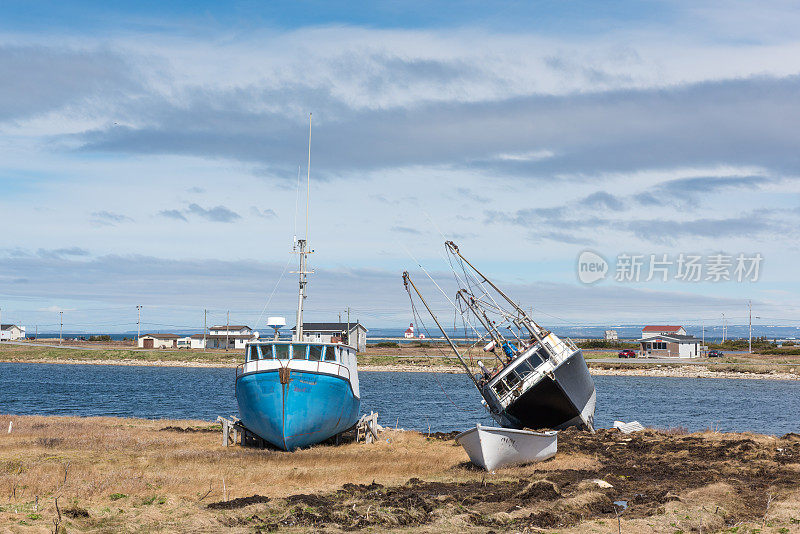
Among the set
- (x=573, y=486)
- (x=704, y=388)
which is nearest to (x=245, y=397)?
(x=573, y=486)

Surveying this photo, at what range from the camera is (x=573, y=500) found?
21203 millimetres

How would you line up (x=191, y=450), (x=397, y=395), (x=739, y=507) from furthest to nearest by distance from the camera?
1. (x=397, y=395)
2. (x=191, y=450)
3. (x=739, y=507)

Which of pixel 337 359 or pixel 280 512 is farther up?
pixel 337 359

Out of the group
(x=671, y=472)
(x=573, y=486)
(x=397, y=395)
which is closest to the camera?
(x=573, y=486)

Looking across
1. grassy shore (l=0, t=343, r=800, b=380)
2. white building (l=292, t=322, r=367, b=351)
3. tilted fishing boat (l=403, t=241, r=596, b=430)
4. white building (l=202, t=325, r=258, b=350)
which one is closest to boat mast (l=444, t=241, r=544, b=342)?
tilted fishing boat (l=403, t=241, r=596, b=430)

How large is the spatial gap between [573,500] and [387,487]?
6389mm

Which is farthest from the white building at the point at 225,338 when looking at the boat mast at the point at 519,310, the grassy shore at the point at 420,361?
the boat mast at the point at 519,310

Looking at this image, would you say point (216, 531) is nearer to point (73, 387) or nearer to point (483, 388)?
point (483, 388)

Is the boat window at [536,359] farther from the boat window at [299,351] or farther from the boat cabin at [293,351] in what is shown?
the boat window at [299,351]

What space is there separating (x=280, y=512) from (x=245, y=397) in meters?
15.2

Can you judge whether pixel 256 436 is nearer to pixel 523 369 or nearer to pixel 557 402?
pixel 523 369

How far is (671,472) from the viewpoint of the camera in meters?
27.8

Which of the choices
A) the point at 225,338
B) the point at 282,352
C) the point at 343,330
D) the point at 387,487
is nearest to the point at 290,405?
the point at 282,352

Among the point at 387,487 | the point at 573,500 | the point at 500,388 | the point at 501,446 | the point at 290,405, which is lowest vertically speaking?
the point at 387,487
